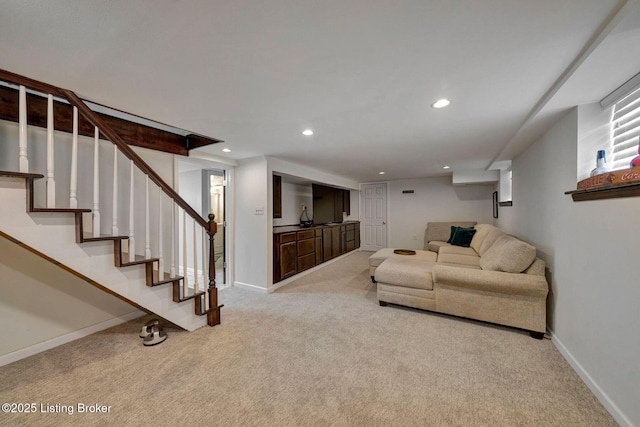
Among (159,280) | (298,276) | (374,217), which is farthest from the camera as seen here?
(374,217)

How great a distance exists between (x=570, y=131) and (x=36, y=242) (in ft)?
13.4

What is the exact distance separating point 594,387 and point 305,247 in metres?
3.65

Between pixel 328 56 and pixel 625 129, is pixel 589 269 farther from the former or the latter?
pixel 328 56

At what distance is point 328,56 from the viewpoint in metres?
1.32

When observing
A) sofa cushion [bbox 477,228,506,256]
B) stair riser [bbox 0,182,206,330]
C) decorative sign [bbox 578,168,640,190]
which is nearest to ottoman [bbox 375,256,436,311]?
sofa cushion [bbox 477,228,506,256]

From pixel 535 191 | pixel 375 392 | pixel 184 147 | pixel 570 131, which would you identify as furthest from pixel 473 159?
pixel 184 147

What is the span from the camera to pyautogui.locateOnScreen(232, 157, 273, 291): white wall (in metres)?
3.57

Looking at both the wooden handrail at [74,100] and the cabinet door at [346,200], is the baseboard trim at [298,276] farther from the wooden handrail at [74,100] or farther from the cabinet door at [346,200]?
the wooden handrail at [74,100]

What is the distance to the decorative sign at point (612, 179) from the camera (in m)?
1.26

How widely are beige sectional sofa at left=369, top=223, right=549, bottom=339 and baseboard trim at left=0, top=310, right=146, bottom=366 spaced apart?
119 inches

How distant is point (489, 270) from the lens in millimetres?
2486

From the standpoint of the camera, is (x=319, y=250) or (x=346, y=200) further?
(x=346, y=200)

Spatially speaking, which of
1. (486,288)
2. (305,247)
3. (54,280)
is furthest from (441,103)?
(54,280)

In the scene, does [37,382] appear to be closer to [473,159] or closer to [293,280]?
[293,280]
